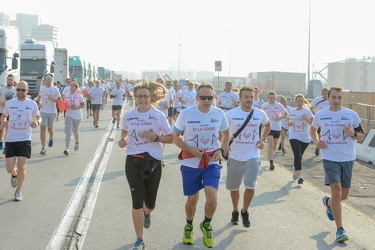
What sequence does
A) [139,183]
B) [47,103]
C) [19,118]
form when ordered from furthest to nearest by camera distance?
[47,103], [19,118], [139,183]

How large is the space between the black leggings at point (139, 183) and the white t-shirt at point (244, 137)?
61.1 inches

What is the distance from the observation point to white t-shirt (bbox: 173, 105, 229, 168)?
630 cm

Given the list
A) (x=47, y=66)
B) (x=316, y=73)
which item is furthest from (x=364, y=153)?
(x=316, y=73)

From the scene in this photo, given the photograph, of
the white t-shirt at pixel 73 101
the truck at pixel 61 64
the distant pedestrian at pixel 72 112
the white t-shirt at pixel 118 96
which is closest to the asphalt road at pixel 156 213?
the distant pedestrian at pixel 72 112

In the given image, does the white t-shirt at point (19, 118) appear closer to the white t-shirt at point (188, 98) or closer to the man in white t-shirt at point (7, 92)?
the man in white t-shirt at point (7, 92)

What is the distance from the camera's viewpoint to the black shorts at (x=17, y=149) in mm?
8544

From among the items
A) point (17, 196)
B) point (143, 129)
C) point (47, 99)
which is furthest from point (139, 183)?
point (47, 99)

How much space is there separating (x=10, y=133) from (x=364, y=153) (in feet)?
33.4

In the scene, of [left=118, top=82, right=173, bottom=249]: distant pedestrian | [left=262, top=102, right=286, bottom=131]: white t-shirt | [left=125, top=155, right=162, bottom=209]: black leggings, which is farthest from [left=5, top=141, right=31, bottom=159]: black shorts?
[left=262, top=102, right=286, bottom=131]: white t-shirt

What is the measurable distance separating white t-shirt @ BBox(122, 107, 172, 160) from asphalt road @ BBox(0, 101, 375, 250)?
1.03m

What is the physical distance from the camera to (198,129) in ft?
20.7

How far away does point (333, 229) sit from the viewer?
722 cm

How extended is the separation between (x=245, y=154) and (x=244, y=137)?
22cm

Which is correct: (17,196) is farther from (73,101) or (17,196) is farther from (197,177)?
(73,101)
